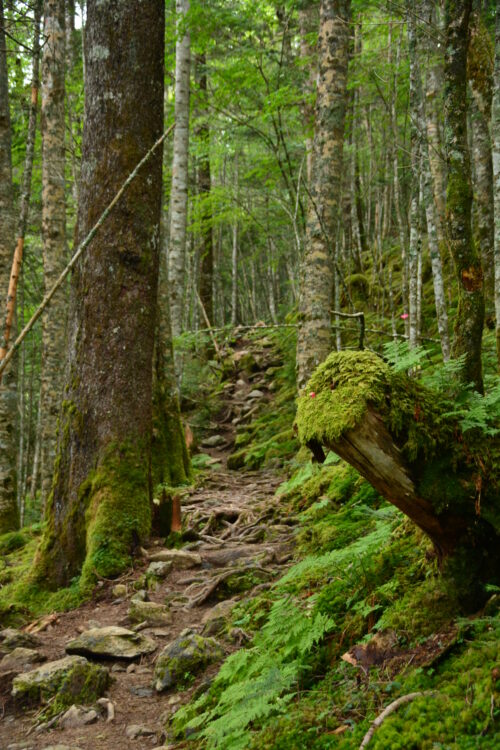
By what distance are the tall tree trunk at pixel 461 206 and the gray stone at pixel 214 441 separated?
817 centimetres

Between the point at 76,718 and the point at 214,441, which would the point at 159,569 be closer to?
the point at 76,718

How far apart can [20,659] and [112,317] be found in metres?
3.02

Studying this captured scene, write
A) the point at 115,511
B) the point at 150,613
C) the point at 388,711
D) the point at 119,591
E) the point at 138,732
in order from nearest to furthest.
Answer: the point at 388,711 → the point at 138,732 → the point at 150,613 → the point at 119,591 → the point at 115,511

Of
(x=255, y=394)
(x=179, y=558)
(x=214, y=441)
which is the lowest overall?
(x=179, y=558)

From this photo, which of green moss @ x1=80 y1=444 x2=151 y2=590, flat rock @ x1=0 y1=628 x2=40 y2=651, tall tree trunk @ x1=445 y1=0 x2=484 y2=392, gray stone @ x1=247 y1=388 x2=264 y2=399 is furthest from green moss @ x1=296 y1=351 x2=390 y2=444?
gray stone @ x1=247 y1=388 x2=264 y2=399

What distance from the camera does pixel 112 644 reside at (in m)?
3.87

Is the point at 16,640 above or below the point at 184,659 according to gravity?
below

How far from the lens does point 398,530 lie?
10.3ft

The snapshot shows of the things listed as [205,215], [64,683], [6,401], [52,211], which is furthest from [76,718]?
[205,215]

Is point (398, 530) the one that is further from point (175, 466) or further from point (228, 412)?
point (228, 412)

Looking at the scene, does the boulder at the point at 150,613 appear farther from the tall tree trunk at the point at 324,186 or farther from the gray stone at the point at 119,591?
the tall tree trunk at the point at 324,186

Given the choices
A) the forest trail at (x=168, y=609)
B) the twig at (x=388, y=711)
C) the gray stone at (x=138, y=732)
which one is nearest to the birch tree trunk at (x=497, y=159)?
the forest trail at (x=168, y=609)

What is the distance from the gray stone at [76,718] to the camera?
3178mm

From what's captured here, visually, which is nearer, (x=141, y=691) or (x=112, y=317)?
(x=141, y=691)
